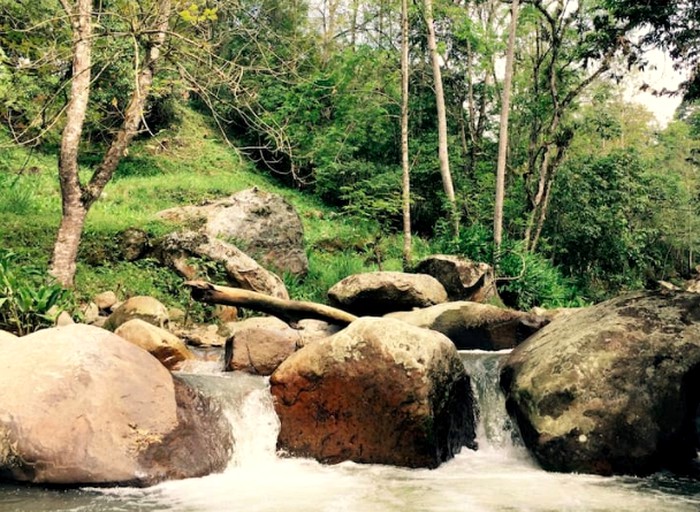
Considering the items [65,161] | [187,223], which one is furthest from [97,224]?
[65,161]

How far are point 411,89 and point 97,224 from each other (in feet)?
45.3

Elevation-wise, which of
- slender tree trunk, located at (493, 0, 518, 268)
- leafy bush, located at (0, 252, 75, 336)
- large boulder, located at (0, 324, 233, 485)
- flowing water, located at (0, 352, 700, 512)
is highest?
slender tree trunk, located at (493, 0, 518, 268)

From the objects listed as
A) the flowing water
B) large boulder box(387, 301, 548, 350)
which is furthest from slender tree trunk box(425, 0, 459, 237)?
the flowing water

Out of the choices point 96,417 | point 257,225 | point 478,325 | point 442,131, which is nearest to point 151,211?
point 257,225

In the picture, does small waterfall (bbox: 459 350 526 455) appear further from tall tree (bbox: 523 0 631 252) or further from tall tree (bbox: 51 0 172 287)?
tall tree (bbox: 523 0 631 252)

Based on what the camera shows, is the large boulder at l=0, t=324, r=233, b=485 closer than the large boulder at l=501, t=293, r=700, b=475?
Yes

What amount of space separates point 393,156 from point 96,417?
60.3ft

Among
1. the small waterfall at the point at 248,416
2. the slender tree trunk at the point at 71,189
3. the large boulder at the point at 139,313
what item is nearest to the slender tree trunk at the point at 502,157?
the large boulder at the point at 139,313

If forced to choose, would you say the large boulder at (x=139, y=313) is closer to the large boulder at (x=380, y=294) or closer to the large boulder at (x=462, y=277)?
the large boulder at (x=380, y=294)

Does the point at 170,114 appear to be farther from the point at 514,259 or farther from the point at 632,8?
the point at 632,8

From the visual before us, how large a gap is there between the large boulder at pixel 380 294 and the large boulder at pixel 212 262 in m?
1.17

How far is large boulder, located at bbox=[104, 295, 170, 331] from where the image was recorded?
867cm

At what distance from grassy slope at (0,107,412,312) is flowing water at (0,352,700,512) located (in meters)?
3.19

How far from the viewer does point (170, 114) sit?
77.4 feet
